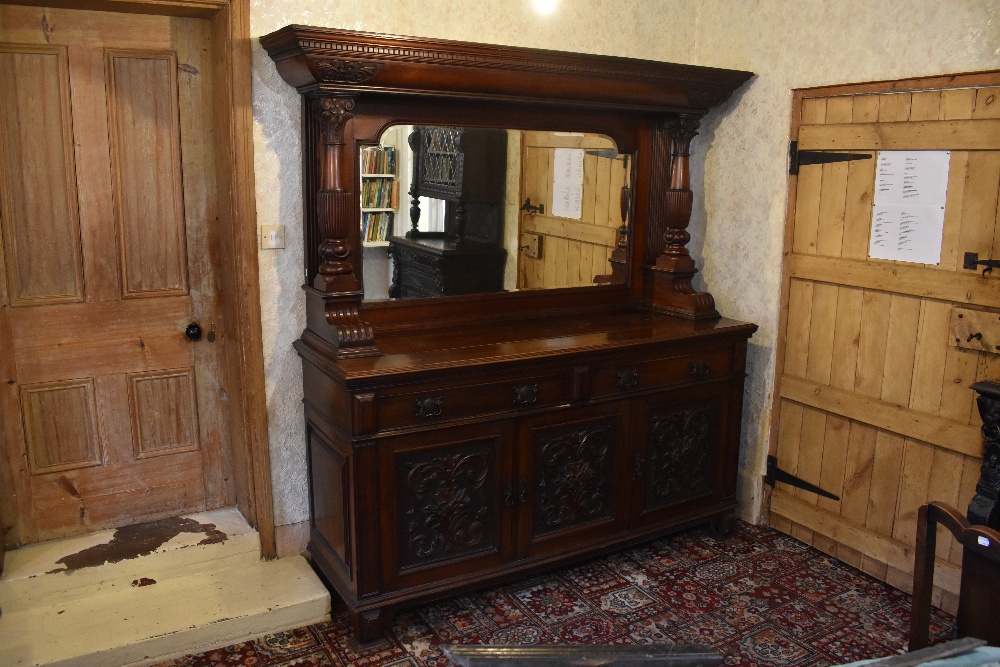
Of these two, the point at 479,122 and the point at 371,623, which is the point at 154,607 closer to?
the point at 371,623

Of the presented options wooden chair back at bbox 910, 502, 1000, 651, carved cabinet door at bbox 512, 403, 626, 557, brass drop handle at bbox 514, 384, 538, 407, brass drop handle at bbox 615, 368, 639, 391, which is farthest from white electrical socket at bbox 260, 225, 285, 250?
wooden chair back at bbox 910, 502, 1000, 651

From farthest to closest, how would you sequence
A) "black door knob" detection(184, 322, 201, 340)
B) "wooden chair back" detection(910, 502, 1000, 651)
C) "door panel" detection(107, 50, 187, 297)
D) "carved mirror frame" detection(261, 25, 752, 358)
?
"black door knob" detection(184, 322, 201, 340)
"door panel" detection(107, 50, 187, 297)
"carved mirror frame" detection(261, 25, 752, 358)
"wooden chair back" detection(910, 502, 1000, 651)

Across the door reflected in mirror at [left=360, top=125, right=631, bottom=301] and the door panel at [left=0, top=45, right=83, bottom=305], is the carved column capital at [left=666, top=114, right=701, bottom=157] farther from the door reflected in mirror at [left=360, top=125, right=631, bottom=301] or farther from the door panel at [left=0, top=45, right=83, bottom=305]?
the door panel at [left=0, top=45, right=83, bottom=305]

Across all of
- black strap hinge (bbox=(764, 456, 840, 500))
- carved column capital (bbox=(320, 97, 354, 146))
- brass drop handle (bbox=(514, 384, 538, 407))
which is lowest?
black strap hinge (bbox=(764, 456, 840, 500))

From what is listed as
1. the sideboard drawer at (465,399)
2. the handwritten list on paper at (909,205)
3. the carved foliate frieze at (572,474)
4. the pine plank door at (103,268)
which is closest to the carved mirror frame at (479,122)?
the sideboard drawer at (465,399)

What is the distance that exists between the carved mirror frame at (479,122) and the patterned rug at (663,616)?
1.01m

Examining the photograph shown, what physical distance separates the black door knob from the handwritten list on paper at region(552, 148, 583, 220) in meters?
1.50

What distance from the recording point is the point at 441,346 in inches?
116

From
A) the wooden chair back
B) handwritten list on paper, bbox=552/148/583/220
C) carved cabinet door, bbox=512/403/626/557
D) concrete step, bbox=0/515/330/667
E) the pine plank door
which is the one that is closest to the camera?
the wooden chair back

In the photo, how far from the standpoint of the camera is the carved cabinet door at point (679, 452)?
3301mm

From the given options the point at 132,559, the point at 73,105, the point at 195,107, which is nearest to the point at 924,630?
the point at 132,559

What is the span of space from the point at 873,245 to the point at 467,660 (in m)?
2.50

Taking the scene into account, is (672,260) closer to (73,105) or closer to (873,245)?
(873,245)

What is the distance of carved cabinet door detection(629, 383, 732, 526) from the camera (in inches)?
130
